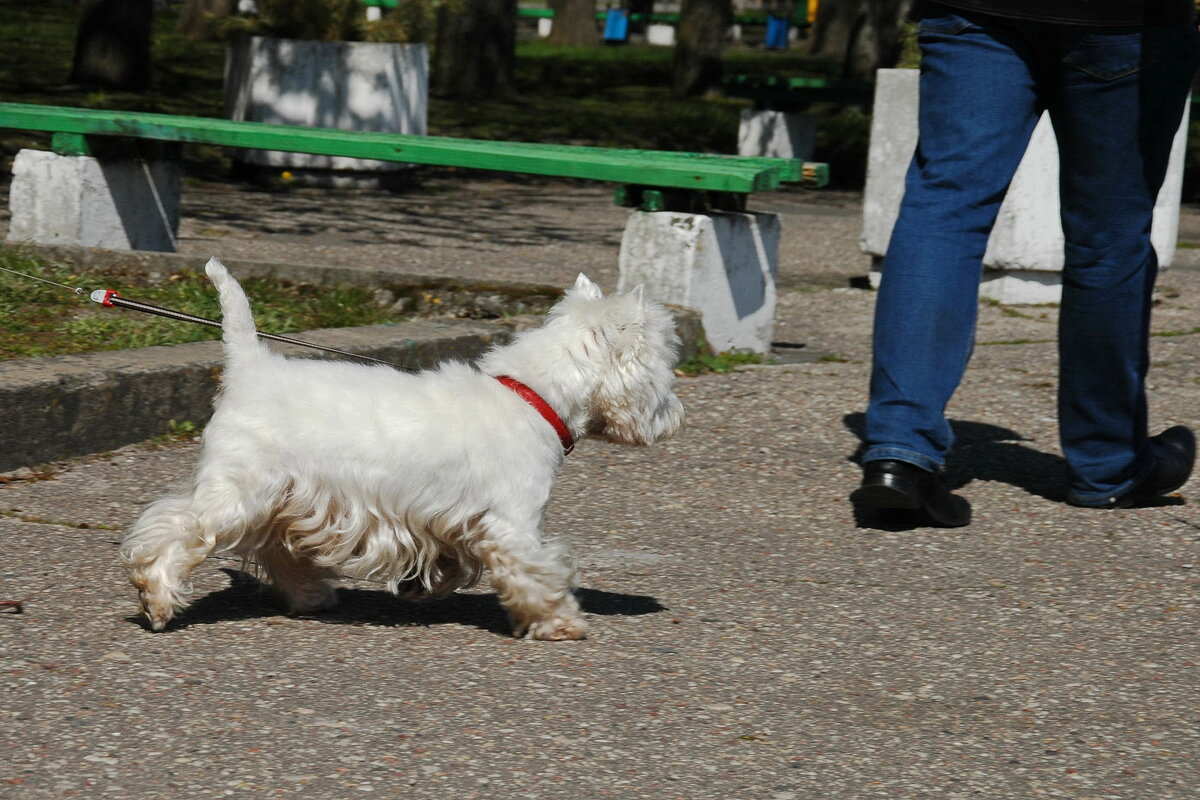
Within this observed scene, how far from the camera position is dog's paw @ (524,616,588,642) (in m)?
3.35

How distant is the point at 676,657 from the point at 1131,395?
188 centimetres

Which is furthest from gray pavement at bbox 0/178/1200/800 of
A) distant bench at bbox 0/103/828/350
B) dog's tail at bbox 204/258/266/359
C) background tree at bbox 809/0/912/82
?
background tree at bbox 809/0/912/82

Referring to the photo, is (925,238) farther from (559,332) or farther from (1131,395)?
(559,332)

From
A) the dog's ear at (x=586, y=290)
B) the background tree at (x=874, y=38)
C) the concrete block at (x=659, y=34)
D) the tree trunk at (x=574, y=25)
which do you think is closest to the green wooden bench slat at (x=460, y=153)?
the dog's ear at (x=586, y=290)

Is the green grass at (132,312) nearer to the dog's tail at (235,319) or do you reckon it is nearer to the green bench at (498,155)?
the green bench at (498,155)

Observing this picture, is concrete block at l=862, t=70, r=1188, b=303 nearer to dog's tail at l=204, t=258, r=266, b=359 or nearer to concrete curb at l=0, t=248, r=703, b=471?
concrete curb at l=0, t=248, r=703, b=471

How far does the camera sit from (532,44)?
32.6m

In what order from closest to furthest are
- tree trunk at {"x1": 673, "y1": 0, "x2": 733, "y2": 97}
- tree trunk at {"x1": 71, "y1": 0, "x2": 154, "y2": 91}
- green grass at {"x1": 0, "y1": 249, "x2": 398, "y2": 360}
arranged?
green grass at {"x1": 0, "y1": 249, "x2": 398, "y2": 360}, tree trunk at {"x1": 71, "y1": 0, "x2": 154, "y2": 91}, tree trunk at {"x1": 673, "y1": 0, "x2": 733, "y2": 97}

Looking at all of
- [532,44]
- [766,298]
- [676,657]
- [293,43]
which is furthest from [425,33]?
[532,44]

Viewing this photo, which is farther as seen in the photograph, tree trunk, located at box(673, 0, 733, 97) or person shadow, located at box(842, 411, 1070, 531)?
tree trunk, located at box(673, 0, 733, 97)

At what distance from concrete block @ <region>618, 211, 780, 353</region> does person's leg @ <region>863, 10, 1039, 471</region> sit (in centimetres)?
188

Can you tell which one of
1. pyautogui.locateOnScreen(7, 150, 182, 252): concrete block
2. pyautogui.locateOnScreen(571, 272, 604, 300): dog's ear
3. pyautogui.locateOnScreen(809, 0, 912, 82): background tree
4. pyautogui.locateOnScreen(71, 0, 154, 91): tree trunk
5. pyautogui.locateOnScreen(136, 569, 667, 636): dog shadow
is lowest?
pyautogui.locateOnScreen(136, 569, 667, 636): dog shadow

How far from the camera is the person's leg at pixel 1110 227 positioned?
13.8ft

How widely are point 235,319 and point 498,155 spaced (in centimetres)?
291
